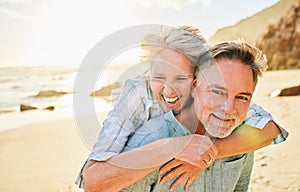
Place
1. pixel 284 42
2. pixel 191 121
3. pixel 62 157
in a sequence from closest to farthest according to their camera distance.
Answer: pixel 191 121 → pixel 62 157 → pixel 284 42

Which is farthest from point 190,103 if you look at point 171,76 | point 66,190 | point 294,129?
point 294,129

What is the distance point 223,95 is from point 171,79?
33cm

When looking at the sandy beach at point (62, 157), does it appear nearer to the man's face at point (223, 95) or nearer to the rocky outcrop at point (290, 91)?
the rocky outcrop at point (290, 91)

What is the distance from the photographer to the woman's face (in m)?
1.81

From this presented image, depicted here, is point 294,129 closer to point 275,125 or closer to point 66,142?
point 66,142

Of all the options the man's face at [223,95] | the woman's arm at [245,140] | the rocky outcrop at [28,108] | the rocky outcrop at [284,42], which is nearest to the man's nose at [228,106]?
the man's face at [223,95]

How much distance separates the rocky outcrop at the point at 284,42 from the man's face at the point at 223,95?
13.6 meters

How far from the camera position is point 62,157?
17.5ft

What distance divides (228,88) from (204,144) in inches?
9.3

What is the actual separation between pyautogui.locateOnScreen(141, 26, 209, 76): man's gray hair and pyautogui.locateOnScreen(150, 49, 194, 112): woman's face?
0.08ft

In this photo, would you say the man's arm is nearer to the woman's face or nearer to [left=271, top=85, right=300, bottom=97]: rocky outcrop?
the woman's face

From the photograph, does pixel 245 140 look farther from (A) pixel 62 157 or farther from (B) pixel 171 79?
(A) pixel 62 157

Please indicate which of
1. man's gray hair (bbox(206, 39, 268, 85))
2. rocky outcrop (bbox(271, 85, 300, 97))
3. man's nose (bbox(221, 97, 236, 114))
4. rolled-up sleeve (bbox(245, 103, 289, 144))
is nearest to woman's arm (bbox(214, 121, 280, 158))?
rolled-up sleeve (bbox(245, 103, 289, 144))

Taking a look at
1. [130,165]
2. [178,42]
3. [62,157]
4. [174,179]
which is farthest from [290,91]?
[130,165]
